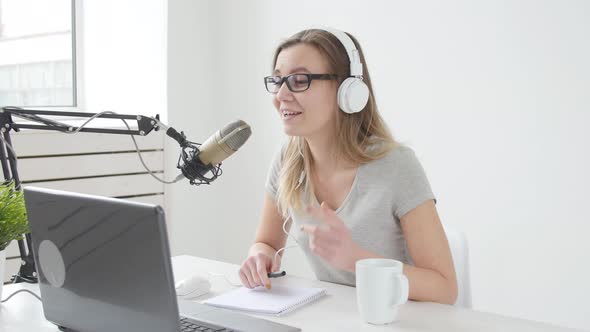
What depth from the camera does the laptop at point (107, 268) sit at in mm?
1085

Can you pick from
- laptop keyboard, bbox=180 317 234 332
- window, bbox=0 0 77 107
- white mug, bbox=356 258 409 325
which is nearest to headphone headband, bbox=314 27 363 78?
white mug, bbox=356 258 409 325

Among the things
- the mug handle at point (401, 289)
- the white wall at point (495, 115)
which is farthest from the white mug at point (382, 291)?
the white wall at point (495, 115)

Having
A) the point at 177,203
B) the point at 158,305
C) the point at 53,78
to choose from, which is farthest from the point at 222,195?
the point at 158,305

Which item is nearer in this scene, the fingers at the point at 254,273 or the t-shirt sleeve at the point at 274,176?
the fingers at the point at 254,273

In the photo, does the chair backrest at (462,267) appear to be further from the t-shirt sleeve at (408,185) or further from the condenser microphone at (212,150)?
the condenser microphone at (212,150)

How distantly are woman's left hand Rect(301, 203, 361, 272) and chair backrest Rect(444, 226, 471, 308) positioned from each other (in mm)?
360

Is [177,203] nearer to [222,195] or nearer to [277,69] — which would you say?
[222,195]

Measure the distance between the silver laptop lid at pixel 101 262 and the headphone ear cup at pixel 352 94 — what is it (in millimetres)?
760

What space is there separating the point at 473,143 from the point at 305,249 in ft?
3.70

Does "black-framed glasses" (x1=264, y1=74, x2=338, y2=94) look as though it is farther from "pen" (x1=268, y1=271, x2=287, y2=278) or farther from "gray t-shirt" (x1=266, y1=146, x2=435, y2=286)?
"pen" (x1=268, y1=271, x2=287, y2=278)

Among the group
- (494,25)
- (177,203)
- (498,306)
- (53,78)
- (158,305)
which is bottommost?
(498,306)

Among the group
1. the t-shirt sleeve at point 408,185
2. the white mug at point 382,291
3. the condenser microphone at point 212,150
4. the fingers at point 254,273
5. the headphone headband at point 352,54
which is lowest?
the fingers at point 254,273

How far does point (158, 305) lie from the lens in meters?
1.09

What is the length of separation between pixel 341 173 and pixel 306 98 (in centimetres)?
21
